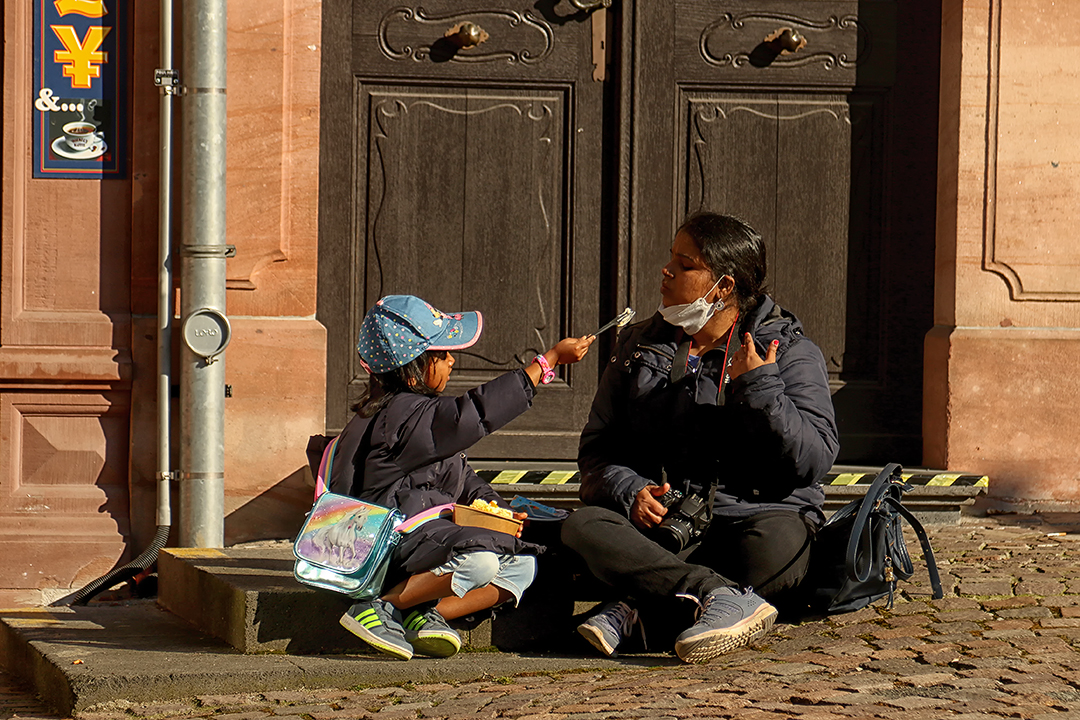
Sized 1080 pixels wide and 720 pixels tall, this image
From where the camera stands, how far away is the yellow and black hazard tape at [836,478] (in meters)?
5.92

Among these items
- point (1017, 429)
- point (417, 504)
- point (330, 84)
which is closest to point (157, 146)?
point (330, 84)

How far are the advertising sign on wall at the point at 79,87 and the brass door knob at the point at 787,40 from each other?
299 cm

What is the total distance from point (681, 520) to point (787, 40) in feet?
10.6

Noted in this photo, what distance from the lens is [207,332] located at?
5539 millimetres

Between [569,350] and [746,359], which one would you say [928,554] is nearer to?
[746,359]

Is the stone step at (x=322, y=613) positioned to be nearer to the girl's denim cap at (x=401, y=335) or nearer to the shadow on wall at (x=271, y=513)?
the girl's denim cap at (x=401, y=335)

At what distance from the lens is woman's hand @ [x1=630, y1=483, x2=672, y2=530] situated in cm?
400

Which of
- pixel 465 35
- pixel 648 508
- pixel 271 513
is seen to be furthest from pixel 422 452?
pixel 465 35

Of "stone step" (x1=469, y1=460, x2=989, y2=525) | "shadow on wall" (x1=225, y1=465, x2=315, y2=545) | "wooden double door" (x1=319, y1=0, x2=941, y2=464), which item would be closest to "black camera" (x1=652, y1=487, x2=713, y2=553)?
"stone step" (x1=469, y1=460, x2=989, y2=525)

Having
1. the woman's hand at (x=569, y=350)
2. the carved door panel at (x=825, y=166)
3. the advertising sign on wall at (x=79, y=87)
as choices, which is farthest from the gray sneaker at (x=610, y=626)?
the advertising sign on wall at (x=79, y=87)

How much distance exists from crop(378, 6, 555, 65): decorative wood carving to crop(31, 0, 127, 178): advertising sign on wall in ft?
3.97

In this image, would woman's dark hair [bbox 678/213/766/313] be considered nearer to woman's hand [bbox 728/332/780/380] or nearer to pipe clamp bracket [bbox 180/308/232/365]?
woman's hand [bbox 728/332/780/380]

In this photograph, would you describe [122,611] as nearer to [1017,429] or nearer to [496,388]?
[496,388]

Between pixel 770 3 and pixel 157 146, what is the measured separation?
2963 mm
